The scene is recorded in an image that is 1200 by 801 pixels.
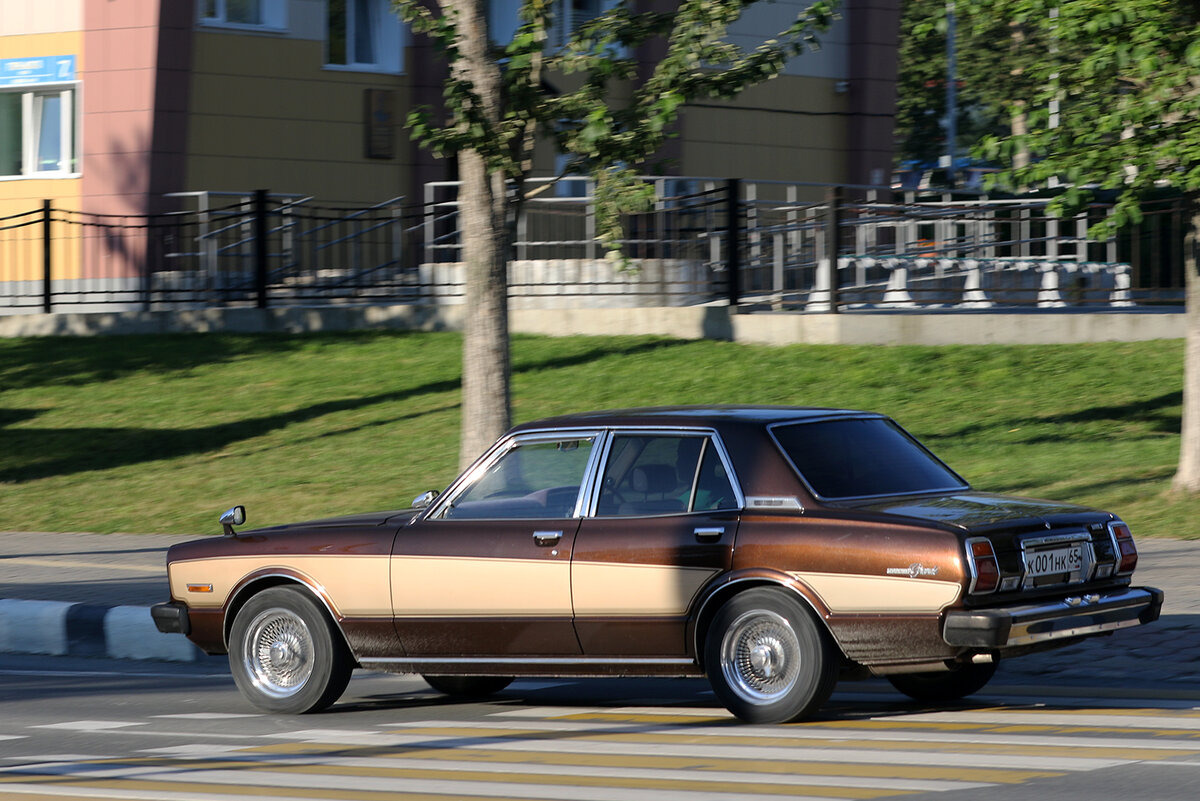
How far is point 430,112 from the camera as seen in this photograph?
12797 mm

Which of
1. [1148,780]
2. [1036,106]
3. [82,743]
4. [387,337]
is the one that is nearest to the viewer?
[1148,780]

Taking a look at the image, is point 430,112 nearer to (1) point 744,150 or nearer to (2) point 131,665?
(2) point 131,665

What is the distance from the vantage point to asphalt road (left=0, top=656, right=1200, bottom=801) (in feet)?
21.2

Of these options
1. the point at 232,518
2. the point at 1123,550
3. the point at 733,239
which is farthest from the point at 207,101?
the point at 1123,550

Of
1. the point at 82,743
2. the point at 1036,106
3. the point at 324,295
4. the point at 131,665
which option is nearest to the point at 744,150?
the point at 324,295

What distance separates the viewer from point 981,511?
7.57 m

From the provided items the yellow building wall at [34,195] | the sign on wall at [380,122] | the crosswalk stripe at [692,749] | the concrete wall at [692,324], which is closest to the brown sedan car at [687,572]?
the crosswalk stripe at [692,749]

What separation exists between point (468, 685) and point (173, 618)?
1516 mm

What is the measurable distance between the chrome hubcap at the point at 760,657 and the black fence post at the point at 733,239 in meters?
14.0

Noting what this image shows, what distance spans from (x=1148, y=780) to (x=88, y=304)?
888 inches

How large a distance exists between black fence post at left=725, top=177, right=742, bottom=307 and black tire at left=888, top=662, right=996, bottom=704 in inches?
521

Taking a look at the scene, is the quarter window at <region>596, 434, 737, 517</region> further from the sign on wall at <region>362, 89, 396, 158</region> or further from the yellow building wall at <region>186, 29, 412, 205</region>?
the sign on wall at <region>362, 89, 396, 158</region>

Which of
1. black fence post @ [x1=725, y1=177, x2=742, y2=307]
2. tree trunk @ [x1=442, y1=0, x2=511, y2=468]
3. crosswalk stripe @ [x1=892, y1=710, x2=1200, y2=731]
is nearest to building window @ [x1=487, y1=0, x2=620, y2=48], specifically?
black fence post @ [x1=725, y1=177, x2=742, y2=307]

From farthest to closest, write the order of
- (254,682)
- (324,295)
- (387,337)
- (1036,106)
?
(324,295)
(387,337)
(1036,106)
(254,682)
